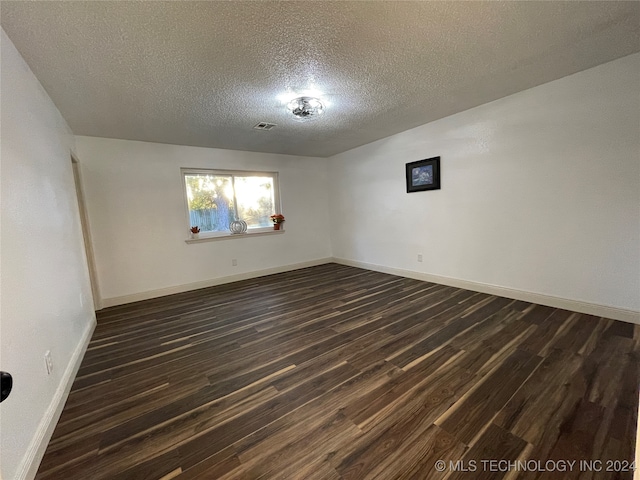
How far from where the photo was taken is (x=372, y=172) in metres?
4.76

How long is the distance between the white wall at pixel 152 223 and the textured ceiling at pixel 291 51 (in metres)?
0.75

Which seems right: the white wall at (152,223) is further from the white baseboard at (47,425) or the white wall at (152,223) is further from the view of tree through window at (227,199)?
the white baseboard at (47,425)

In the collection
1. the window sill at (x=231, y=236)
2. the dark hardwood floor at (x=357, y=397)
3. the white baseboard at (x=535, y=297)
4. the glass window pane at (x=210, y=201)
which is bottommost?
the dark hardwood floor at (x=357, y=397)

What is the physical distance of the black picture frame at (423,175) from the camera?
3.73 meters

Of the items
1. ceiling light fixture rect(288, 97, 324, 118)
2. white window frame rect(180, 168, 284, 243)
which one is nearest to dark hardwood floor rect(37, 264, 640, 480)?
white window frame rect(180, 168, 284, 243)

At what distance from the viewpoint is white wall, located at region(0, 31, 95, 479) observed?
1211mm

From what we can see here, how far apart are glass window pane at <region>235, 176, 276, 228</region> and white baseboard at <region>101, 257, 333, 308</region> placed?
37.2 inches

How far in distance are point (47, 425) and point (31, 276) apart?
843mm

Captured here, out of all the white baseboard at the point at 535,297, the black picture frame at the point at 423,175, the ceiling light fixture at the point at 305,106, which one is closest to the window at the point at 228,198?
the ceiling light fixture at the point at 305,106

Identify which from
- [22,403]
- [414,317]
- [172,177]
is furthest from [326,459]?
[172,177]

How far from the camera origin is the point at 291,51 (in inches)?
75.1

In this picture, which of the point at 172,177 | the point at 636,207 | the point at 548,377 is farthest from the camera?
the point at 172,177

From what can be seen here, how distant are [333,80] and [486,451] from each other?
281cm

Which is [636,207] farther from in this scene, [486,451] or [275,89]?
[275,89]
